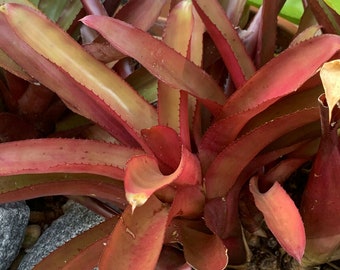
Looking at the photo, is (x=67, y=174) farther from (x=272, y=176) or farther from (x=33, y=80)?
(x=272, y=176)

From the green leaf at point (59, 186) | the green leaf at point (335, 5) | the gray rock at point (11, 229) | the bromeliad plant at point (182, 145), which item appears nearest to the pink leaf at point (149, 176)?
the bromeliad plant at point (182, 145)

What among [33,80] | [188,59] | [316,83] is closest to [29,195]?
[33,80]

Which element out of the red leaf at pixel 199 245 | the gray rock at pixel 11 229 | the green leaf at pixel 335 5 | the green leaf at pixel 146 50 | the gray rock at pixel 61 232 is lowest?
the gray rock at pixel 61 232

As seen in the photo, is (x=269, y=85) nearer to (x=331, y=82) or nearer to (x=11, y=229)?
(x=331, y=82)

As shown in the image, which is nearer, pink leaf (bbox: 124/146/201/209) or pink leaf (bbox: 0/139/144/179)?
pink leaf (bbox: 124/146/201/209)

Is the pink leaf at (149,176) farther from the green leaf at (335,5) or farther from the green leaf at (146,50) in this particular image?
the green leaf at (335,5)

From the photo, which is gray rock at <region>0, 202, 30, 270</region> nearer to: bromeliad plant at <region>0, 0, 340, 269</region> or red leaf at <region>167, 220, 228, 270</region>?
bromeliad plant at <region>0, 0, 340, 269</region>

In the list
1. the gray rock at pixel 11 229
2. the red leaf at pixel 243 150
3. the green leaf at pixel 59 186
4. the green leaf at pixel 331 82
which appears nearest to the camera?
the green leaf at pixel 331 82

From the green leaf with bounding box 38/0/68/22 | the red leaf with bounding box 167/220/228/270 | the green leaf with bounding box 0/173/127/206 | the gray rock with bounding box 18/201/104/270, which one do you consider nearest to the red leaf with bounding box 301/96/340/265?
the red leaf with bounding box 167/220/228/270
